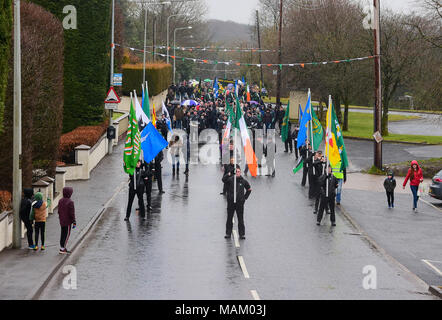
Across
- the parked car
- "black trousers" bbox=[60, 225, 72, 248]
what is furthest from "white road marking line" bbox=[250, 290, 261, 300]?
the parked car

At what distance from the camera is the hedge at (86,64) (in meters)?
37.2

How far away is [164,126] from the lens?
3484cm

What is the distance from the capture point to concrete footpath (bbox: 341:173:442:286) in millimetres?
19188

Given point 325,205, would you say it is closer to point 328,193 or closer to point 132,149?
point 328,193

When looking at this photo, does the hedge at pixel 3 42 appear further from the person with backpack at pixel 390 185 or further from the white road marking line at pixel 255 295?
the person with backpack at pixel 390 185

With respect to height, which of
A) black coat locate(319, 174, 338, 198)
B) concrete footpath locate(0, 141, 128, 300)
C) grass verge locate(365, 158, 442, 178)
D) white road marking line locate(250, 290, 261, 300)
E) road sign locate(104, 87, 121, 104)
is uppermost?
road sign locate(104, 87, 121, 104)

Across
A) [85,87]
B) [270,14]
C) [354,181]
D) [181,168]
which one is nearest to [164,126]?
[181,168]

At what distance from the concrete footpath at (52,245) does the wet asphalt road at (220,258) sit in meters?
0.35

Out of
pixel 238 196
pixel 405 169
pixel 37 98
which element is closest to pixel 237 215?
pixel 238 196

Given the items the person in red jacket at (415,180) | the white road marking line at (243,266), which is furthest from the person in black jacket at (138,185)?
the person in red jacket at (415,180)

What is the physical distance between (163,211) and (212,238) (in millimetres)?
4243

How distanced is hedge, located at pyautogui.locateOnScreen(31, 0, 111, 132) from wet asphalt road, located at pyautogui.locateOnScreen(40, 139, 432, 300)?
39.8 ft

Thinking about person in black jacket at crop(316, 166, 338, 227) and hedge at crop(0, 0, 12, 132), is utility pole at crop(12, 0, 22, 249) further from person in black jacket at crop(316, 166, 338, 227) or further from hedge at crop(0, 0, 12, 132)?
person in black jacket at crop(316, 166, 338, 227)
